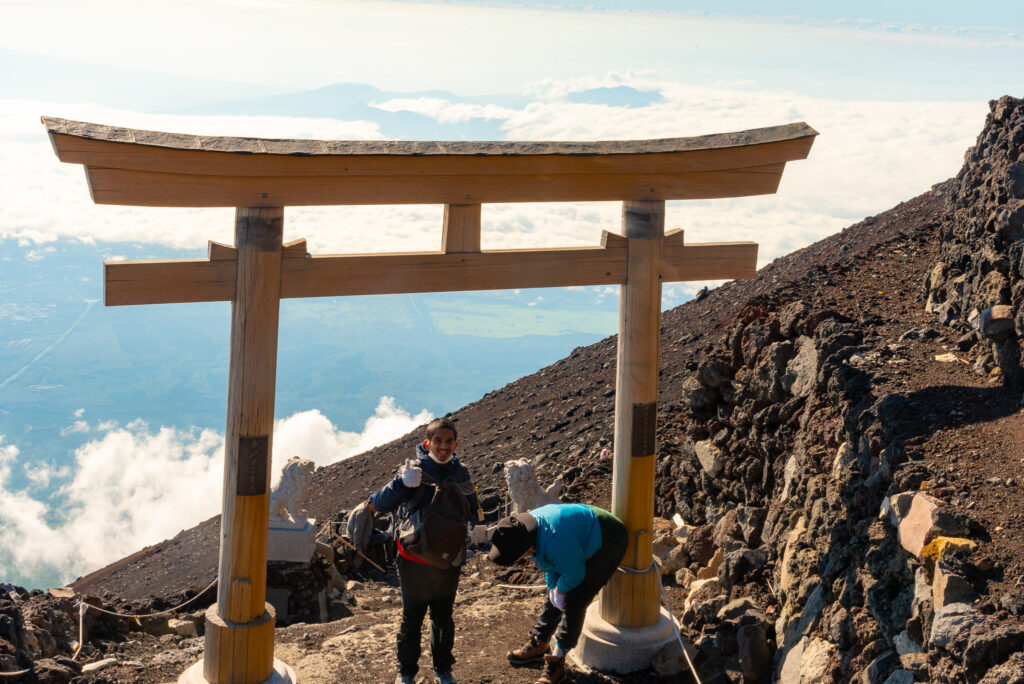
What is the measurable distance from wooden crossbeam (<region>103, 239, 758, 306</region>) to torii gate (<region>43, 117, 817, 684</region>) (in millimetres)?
11

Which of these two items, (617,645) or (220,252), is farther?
(617,645)

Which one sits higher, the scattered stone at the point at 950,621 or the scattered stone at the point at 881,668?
the scattered stone at the point at 950,621

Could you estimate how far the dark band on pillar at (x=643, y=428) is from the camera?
24.5 ft

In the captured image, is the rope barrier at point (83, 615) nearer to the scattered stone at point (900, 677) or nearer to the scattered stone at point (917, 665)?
the scattered stone at point (900, 677)

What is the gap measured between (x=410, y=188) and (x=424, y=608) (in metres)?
2.77

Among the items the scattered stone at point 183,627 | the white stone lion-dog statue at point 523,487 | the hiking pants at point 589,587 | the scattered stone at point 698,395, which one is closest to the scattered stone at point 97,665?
the scattered stone at point 183,627

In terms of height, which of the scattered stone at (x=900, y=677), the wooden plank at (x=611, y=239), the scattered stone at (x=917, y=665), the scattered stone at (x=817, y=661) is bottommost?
the scattered stone at (x=817, y=661)

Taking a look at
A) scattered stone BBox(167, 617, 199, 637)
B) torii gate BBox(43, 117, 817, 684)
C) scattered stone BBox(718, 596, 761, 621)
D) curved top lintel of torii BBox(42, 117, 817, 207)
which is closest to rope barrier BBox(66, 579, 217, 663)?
scattered stone BBox(167, 617, 199, 637)

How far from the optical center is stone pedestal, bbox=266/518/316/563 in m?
10.7

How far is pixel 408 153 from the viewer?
653 cm

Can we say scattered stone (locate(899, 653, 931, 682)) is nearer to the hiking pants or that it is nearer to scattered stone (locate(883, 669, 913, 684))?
scattered stone (locate(883, 669, 913, 684))

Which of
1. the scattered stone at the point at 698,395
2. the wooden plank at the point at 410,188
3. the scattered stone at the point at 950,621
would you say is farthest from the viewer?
the scattered stone at the point at 698,395

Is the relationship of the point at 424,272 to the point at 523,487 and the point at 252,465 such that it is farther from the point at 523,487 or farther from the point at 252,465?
the point at 523,487

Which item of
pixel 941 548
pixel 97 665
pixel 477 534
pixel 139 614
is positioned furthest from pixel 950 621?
pixel 139 614
